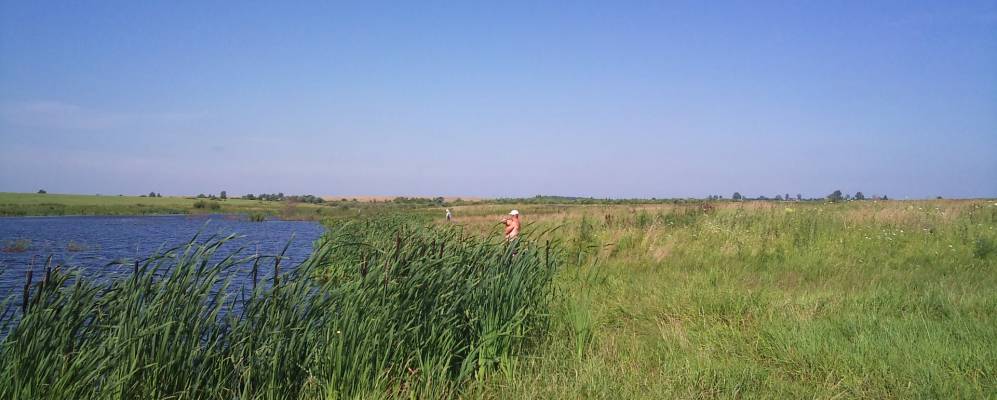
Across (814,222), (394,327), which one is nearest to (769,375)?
(394,327)

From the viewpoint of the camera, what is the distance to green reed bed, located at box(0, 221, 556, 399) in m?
3.86

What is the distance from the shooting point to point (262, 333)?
4.50m

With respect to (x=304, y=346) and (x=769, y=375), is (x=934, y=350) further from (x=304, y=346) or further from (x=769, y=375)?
(x=304, y=346)

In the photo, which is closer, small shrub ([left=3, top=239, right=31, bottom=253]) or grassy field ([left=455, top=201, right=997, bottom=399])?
grassy field ([left=455, top=201, right=997, bottom=399])

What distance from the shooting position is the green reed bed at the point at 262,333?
152 inches

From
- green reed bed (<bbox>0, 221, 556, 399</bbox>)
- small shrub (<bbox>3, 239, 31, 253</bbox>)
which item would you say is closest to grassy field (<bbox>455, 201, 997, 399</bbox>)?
green reed bed (<bbox>0, 221, 556, 399</bbox>)

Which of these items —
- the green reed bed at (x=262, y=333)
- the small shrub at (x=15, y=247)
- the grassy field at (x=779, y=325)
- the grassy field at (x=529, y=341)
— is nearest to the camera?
the green reed bed at (x=262, y=333)

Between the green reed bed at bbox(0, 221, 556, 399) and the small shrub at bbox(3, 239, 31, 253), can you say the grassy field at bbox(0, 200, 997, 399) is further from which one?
the small shrub at bbox(3, 239, 31, 253)

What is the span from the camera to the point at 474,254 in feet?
20.9

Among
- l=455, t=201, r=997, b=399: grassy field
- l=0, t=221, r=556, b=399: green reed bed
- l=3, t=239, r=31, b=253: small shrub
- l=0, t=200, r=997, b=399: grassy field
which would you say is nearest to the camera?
l=0, t=221, r=556, b=399: green reed bed

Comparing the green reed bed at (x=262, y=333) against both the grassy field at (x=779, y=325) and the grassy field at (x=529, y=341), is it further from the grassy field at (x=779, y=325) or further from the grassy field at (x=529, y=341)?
the grassy field at (x=779, y=325)

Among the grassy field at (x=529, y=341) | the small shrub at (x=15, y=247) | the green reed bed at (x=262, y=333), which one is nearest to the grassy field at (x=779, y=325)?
the grassy field at (x=529, y=341)

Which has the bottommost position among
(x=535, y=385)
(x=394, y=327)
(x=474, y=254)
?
(x=535, y=385)

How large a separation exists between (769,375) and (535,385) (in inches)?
77.2
